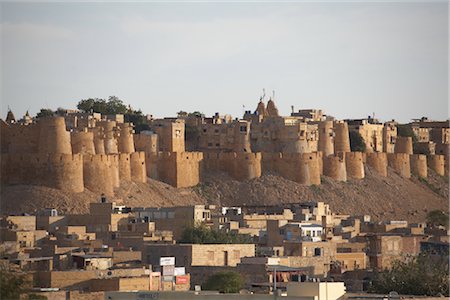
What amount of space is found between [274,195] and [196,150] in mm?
7977

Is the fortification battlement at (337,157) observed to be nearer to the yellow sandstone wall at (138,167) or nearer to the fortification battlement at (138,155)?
the fortification battlement at (138,155)

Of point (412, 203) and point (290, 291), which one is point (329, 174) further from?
point (290, 291)

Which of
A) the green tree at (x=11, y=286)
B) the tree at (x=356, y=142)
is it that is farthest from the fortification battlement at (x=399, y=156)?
the green tree at (x=11, y=286)

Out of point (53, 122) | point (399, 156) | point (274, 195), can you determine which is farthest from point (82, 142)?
point (399, 156)

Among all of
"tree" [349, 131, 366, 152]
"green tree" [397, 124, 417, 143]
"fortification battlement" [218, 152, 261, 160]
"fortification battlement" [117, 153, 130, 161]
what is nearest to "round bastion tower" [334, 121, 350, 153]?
"tree" [349, 131, 366, 152]

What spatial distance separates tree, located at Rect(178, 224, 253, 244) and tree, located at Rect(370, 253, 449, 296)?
→ 11605 mm

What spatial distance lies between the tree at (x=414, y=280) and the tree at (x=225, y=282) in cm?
306

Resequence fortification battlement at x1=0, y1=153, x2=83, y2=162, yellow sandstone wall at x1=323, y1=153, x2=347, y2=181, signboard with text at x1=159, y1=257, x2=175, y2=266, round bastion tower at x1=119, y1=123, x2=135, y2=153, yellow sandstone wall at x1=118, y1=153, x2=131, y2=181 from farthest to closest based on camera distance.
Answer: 1. yellow sandstone wall at x1=323, y1=153, x2=347, y2=181
2. round bastion tower at x1=119, y1=123, x2=135, y2=153
3. yellow sandstone wall at x1=118, y1=153, x2=131, y2=181
4. fortification battlement at x1=0, y1=153, x2=83, y2=162
5. signboard with text at x1=159, y1=257, x2=175, y2=266

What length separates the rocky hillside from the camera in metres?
73.3

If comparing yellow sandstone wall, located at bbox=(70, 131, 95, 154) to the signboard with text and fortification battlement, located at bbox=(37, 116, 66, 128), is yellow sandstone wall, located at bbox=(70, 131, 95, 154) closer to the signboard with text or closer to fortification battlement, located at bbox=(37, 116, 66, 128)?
fortification battlement, located at bbox=(37, 116, 66, 128)

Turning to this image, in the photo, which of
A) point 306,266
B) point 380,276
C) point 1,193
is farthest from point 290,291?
point 1,193

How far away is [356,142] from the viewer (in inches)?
3915

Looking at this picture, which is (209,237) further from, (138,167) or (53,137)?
(138,167)

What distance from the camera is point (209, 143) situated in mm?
91500
